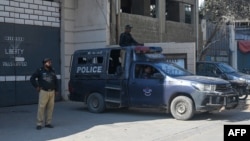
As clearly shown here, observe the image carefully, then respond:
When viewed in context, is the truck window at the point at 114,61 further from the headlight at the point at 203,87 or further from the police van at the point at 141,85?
the headlight at the point at 203,87

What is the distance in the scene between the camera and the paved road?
34.6ft

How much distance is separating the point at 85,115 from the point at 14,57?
442 cm

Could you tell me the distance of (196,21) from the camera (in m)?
27.9

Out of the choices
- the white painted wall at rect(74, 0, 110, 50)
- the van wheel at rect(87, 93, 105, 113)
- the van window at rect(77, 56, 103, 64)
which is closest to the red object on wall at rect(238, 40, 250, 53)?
the white painted wall at rect(74, 0, 110, 50)

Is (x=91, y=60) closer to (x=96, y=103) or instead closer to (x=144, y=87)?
(x=96, y=103)

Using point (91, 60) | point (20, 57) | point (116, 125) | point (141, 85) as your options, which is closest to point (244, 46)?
point (20, 57)

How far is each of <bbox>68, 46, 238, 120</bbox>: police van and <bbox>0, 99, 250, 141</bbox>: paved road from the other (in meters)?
0.41

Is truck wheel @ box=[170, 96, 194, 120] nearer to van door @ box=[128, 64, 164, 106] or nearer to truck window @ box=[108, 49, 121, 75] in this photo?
van door @ box=[128, 64, 164, 106]

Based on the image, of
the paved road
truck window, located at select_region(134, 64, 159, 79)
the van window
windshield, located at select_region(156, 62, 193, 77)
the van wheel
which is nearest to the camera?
the paved road

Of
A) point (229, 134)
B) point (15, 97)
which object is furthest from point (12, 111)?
point (229, 134)

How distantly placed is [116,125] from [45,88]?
2.15 metres

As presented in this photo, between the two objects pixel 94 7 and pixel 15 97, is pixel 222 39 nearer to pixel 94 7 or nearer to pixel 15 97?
pixel 94 7

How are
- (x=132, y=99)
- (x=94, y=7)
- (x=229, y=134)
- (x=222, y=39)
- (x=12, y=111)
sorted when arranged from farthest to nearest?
(x=222, y=39) → (x=94, y=7) → (x=12, y=111) → (x=132, y=99) → (x=229, y=134)

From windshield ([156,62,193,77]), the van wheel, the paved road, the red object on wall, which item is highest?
the red object on wall
